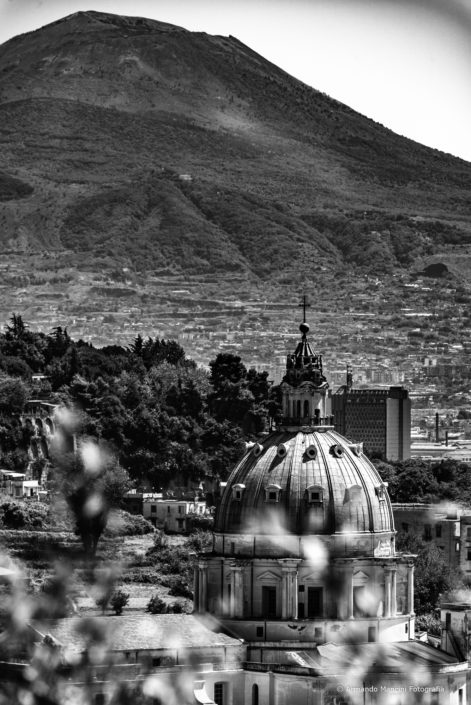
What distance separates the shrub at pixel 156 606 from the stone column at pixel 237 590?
41.3 ft

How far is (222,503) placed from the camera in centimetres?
8944

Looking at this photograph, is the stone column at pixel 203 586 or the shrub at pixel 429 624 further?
the shrub at pixel 429 624

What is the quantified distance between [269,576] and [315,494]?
2968 mm

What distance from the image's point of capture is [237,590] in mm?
87125

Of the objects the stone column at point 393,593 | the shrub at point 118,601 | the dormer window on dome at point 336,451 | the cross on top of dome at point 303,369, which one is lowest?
the shrub at point 118,601

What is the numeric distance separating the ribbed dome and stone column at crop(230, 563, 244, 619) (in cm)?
144

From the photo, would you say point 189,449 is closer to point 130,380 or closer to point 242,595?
point 130,380

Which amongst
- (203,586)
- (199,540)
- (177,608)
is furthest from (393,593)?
(199,540)

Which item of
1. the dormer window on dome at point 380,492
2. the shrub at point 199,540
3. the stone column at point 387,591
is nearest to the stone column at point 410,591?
the stone column at point 387,591

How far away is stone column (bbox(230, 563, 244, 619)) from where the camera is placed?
87000mm

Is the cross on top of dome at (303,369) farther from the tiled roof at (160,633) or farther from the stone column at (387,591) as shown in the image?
the tiled roof at (160,633)

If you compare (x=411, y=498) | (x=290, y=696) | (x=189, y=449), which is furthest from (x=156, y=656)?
(x=189, y=449)

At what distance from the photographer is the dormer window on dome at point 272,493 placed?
8869 cm

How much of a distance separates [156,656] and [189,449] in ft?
247
